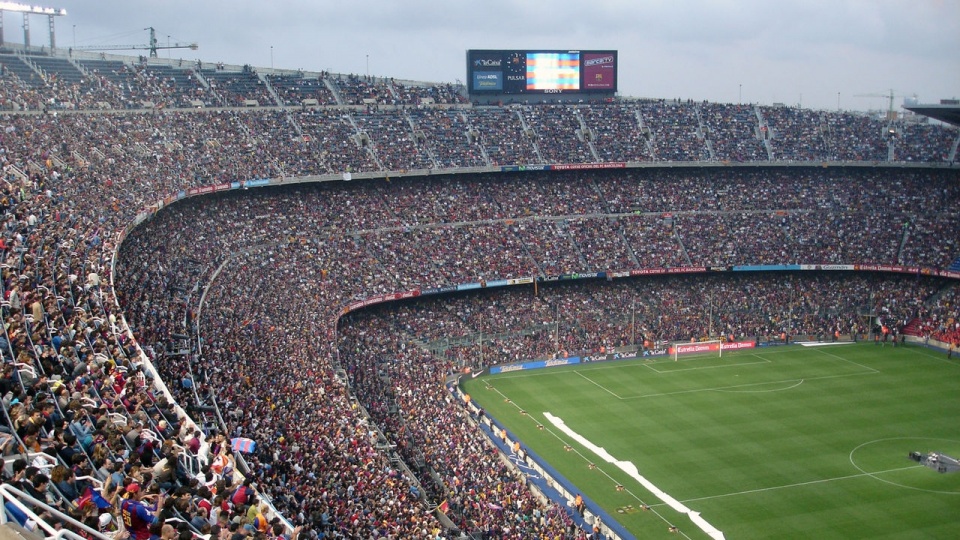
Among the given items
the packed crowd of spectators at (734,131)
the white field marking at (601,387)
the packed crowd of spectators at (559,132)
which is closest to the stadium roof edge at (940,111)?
the packed crowd of spectators at (734,131)

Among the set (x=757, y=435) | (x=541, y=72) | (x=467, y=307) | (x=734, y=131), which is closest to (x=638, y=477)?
(x=757, y=435)

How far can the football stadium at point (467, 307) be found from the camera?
20812 mm

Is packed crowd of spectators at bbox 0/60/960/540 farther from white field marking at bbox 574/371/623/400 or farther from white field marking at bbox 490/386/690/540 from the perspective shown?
white field marking at bbox 490/386/690/540

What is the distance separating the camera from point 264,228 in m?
56.7

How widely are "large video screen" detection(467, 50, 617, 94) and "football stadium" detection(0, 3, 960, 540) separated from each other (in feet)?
0.74

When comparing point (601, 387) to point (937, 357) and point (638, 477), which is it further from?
point (937, 357)

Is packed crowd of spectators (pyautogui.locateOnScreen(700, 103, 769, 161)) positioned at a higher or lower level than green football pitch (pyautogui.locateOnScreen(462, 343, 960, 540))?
higher

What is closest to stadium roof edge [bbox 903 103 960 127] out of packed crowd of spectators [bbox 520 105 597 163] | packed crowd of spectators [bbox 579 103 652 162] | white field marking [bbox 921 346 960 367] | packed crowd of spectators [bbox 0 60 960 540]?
packed crowd of spectators [bbox 0 60 960 540]

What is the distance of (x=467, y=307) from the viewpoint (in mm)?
60219

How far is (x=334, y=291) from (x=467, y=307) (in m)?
10.1

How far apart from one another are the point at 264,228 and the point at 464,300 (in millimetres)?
13643

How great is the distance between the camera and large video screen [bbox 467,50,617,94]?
74.3m

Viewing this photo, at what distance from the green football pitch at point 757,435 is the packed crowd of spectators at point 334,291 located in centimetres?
389

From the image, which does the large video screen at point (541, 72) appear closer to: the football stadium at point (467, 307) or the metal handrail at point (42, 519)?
the football stadium at point (467, 307)
